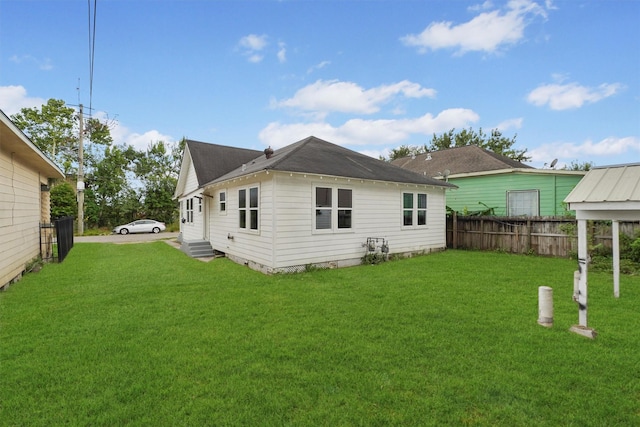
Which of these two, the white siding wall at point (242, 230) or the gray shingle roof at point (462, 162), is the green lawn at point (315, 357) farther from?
the gray shingle roof at point (462, 162)

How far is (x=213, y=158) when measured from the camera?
14.7m

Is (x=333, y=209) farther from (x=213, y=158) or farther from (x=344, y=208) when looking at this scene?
(x=213, y=158)

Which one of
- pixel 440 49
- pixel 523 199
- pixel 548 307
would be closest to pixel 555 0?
pixel 440 49

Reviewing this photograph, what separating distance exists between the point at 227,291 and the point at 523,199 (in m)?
12.9

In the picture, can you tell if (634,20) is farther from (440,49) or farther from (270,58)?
(270,58)

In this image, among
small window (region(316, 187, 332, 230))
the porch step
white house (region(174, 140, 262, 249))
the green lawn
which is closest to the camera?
the green lawn

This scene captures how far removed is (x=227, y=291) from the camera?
20.9 feet

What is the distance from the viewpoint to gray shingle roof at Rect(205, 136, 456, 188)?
8375 mm

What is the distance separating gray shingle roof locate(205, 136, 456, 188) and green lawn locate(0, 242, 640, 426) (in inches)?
129

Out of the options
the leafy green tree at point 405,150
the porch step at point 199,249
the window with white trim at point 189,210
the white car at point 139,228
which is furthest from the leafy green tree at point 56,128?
the leafy green tree at point 405,150

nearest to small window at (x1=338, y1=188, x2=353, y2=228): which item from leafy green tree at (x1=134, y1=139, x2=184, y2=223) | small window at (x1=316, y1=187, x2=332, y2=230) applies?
small window at (x1=316, y1=187, x2=332, y2=230)

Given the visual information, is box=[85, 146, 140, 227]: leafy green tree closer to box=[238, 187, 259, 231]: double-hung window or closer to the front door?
the front door

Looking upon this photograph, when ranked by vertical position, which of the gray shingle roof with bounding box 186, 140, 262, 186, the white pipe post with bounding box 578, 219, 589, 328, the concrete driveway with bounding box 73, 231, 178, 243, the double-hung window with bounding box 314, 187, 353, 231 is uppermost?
the gray shingle roof with bounding box 186, 140, 262, 186

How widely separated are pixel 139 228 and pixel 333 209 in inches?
835
